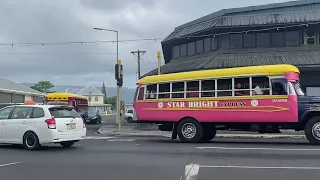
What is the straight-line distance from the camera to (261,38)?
28.4 meters

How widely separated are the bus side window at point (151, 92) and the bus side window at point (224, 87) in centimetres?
280

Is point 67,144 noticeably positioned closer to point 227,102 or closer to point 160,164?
point 160,164

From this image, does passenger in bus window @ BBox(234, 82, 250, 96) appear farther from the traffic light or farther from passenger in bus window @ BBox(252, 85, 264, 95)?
the traffic light

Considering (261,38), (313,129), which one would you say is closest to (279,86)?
(313,129)

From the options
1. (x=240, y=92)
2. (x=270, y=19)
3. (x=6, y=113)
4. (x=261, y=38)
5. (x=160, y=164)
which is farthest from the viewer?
(x=261, y=38)

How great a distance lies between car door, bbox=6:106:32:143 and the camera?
44.0 ft

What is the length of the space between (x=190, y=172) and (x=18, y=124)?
23.0ft

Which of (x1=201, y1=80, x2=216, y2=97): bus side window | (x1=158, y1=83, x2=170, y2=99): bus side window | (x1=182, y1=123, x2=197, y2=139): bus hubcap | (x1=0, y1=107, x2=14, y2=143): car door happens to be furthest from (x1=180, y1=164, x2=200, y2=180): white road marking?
(x1=158, y1=83, x2=170, y2=99): bus side window

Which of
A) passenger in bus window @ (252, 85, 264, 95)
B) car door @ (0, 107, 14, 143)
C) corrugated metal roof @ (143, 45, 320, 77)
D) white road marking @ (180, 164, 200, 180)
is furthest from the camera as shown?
corrugated metal roof @ (143, 45, 320, 77)

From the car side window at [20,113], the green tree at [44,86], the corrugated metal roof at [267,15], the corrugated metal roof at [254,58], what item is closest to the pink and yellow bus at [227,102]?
the car side window at [20,113]

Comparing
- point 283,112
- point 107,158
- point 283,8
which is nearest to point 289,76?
point 283,112

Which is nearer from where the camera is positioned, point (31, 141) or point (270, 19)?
point (31, 141)

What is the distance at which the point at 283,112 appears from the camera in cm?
1457

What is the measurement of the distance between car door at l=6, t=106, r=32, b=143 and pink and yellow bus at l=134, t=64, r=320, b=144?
5.23 m
